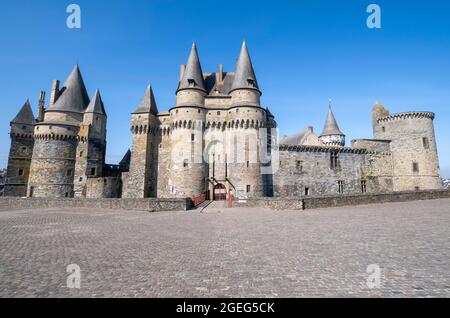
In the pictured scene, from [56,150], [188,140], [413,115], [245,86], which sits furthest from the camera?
[413,115]

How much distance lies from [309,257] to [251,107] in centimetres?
2247

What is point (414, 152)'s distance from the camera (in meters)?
31.5

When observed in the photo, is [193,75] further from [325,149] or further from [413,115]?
[413,115]

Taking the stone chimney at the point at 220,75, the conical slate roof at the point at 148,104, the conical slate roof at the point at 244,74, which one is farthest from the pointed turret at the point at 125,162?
the conical slate roof at the point at 244,74

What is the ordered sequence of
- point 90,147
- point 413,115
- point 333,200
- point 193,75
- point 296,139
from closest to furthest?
point 333,200, point 193,75, point 90,147, point 413,115, point 296,139

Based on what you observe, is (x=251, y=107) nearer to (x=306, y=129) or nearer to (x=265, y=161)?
(x=265, y=161)

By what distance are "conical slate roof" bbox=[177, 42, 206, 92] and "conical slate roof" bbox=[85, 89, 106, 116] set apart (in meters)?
12.7

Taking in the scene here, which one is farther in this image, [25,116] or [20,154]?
[25,116]

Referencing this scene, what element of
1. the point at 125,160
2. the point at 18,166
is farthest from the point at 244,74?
the point at 18,166

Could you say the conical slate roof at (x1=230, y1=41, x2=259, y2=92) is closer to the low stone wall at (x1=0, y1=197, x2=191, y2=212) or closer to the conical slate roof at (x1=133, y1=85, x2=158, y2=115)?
the conical slate roof at (x1=133, y1=85, x2=158, y2=115)

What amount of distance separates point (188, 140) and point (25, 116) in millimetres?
26190

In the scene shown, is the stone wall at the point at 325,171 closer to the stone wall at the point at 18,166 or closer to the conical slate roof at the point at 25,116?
the stone wall at the point at 18,166

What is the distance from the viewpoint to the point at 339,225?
1002cm
